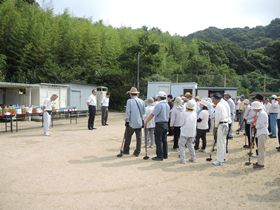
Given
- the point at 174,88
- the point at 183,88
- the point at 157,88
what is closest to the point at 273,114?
the point at 183,88

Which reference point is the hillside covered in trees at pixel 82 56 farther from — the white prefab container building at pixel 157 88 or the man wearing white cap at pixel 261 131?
the man wearing white cap at pixel 261 131

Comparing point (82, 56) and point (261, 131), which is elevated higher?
point (82, 56)

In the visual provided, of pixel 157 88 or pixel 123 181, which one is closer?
pixel 123 181

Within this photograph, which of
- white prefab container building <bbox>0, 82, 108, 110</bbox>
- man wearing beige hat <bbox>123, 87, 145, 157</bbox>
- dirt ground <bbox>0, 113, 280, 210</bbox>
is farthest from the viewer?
white prefab container building <bbox>0, 82, 108, 110</bbox>

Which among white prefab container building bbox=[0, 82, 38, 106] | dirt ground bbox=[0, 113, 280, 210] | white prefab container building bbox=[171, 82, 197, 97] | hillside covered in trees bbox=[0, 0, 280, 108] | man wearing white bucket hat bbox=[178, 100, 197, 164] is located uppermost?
hillside covered in trees bbox=[0, 0, 280, 108]

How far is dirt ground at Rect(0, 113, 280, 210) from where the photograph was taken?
199 inches

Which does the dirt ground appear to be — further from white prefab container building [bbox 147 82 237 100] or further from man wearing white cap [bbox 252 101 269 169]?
white prefab container building [bbox 147 82 237 100]

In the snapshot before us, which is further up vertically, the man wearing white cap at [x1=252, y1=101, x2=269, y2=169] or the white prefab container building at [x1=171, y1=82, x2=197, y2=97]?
the white prefab container building at [x1=171, y1=82, x2=197, y2=97]

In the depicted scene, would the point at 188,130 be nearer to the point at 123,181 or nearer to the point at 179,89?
the point at 123,181

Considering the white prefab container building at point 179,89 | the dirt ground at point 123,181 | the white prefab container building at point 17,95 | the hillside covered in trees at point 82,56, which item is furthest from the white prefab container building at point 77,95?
the dirt ground at point 123,181

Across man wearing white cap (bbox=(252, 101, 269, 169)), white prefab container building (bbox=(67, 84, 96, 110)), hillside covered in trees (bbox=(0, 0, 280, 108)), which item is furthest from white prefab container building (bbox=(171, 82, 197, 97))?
man wearing white cap (bbox=(252, 101, 269, 169))

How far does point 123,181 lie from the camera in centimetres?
621

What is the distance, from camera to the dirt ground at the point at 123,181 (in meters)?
5.06

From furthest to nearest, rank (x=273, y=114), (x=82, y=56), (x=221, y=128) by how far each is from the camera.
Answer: (x=82, y=56) < (x=273, y=114) < (x=221, y=128)
